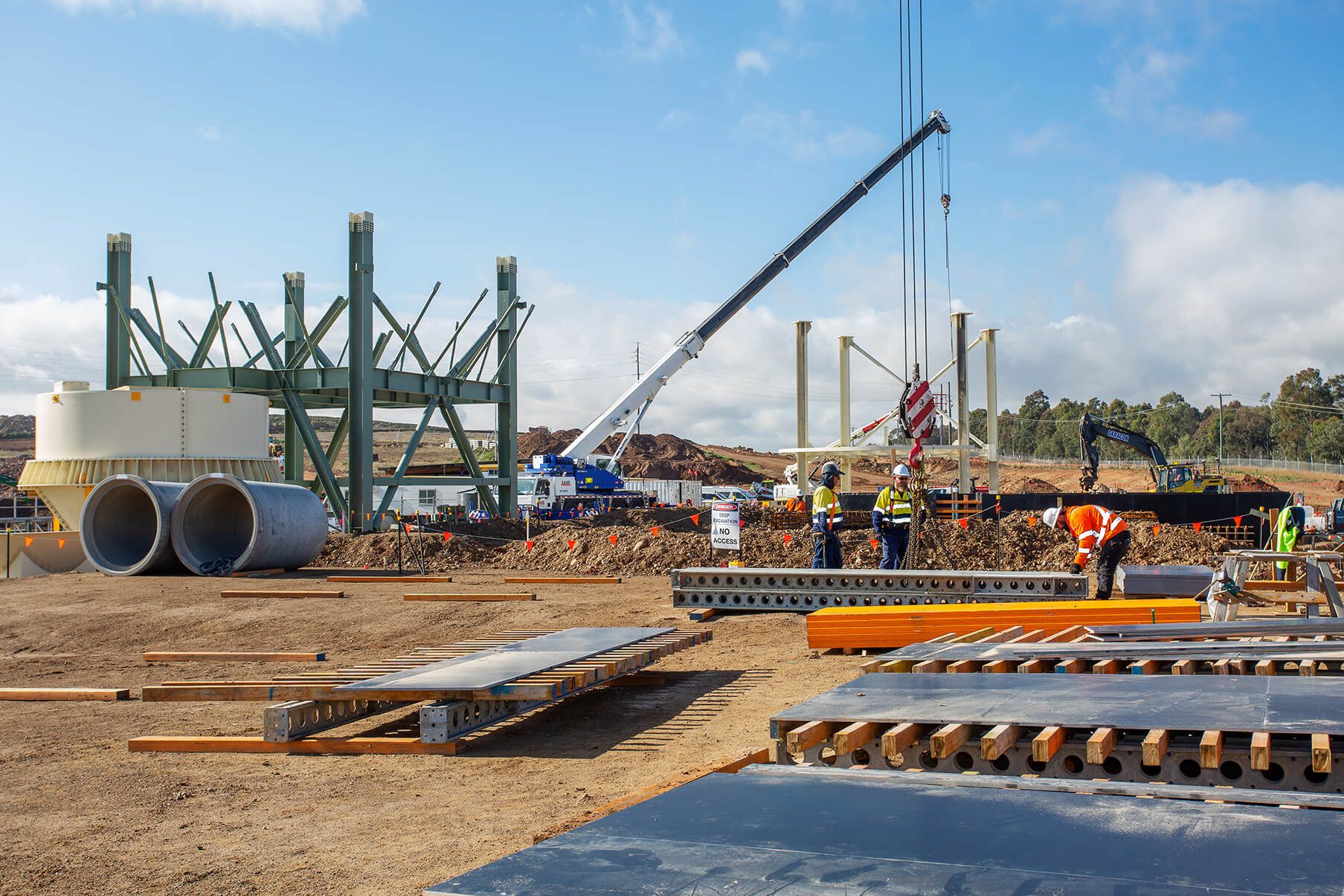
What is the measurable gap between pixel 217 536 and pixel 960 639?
18834 mm

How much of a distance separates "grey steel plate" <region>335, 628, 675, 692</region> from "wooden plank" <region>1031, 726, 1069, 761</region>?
13.1ft

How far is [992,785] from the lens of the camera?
4.47 m

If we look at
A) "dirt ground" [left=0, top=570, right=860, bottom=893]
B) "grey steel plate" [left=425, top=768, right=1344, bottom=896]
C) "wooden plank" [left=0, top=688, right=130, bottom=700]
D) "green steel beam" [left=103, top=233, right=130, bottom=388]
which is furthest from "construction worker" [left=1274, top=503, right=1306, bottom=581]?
"green steel beam" [left=103, top=233, right=130, bottom=388]

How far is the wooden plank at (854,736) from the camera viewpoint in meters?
5.36

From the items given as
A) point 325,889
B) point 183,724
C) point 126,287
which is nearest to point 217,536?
point 126,287

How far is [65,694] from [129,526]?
1436cm

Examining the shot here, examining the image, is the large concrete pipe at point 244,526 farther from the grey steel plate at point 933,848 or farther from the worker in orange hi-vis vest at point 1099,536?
the grey steel plate at point 933,848

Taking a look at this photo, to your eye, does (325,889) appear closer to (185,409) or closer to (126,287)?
(185,409)

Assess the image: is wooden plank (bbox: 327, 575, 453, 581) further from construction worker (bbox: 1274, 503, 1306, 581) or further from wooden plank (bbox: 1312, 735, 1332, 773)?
wooden plank (bbox: 1312, 735, 1332, 773)

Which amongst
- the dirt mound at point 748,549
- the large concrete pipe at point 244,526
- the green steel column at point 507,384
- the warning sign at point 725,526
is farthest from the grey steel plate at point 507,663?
the green steel column at point 507,384

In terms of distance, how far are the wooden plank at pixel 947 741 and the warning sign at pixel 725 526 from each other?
1241 centimetres

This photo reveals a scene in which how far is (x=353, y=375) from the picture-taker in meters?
28.4

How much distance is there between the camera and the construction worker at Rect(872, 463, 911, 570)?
50.7 ft

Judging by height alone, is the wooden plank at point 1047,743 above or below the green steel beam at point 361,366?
below
